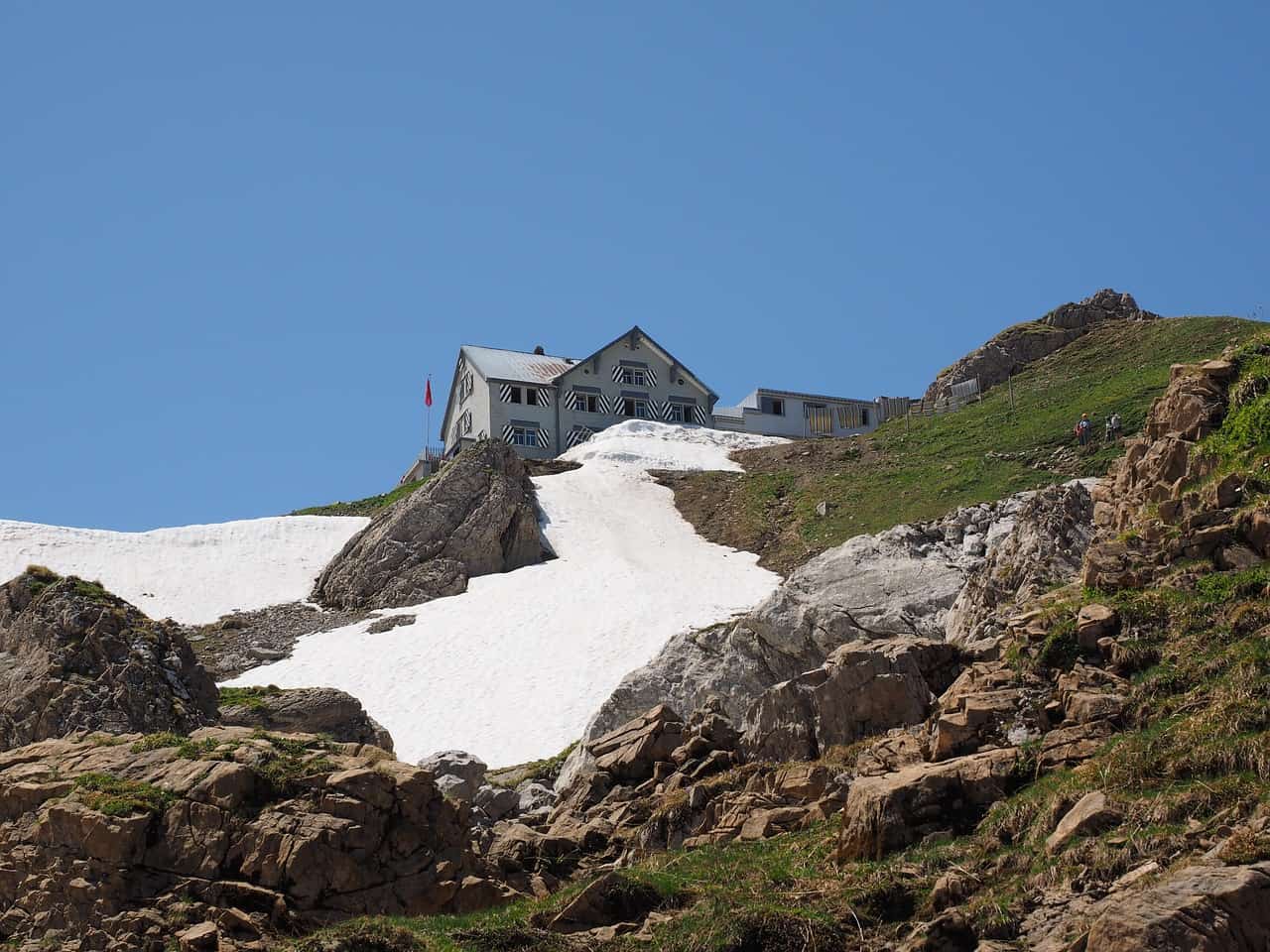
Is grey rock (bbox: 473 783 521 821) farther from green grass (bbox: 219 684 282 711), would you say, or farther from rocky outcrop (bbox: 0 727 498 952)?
rocky outcrop (bbox: 0 727 498 952)

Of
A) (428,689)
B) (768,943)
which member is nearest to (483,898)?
(768,943)

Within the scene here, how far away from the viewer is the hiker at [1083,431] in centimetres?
6119

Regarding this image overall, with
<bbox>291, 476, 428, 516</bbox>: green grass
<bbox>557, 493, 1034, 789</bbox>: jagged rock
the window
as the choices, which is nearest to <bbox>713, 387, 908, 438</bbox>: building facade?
the window

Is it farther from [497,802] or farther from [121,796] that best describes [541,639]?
[121,796]

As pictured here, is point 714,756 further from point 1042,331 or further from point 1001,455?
point 1042,331

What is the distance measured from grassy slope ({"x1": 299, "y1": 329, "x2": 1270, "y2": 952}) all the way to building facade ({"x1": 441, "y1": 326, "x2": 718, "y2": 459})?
73155 mm

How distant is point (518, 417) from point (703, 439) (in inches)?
482

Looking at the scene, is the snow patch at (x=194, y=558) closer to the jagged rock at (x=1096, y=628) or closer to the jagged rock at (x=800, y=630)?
the jagged rock at (x=800, y=630)

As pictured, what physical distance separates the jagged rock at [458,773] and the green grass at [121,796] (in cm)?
973

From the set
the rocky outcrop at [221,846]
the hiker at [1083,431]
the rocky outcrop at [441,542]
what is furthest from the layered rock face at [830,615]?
the rocky outcrop at [441,542]

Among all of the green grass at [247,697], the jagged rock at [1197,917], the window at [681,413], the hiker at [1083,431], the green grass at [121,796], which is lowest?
the jagged rock at [1197,917]

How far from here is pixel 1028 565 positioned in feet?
90.0

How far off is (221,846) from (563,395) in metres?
77.6

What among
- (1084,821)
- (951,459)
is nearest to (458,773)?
(1084,821)
